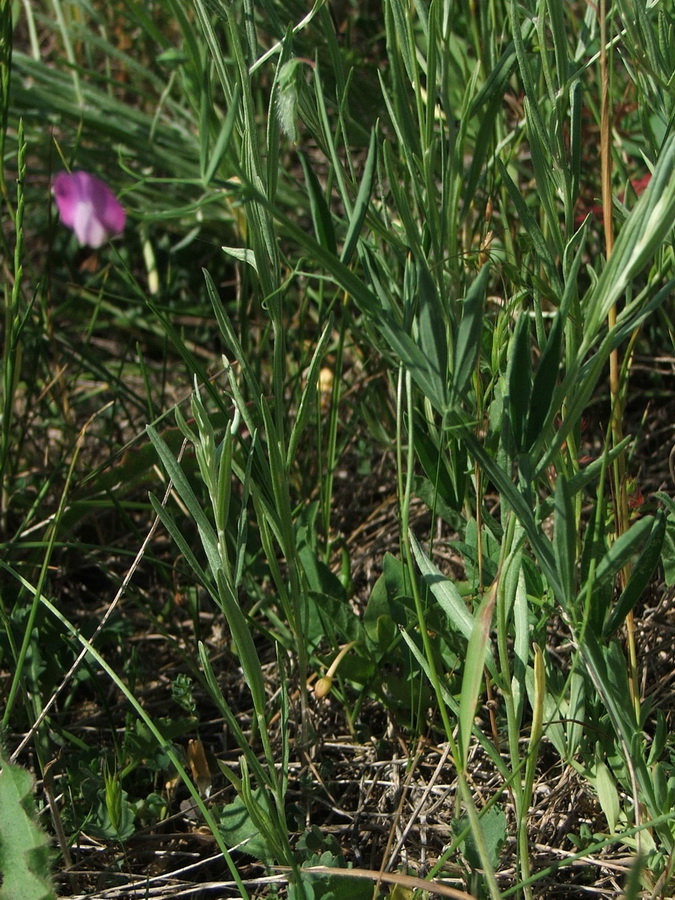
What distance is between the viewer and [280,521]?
98cm

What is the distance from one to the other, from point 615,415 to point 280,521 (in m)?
0.37

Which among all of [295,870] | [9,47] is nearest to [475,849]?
[295,870]

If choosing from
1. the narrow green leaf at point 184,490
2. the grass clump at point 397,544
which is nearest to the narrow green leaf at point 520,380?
the grass clump at point 397,544

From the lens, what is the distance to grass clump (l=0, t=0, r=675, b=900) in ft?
2.65

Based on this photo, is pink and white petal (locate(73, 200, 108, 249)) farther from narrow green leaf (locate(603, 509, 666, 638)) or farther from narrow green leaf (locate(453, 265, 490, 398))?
narrow green leaf (locate(603, 509, 666, 638))

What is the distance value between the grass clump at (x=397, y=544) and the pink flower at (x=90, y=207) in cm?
7

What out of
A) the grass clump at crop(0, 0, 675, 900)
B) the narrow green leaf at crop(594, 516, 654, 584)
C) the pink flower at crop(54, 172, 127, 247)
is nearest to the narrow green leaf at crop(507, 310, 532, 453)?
the grass clump at crop(0, 0, 675, 900)

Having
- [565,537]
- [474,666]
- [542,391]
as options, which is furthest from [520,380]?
[474,666]

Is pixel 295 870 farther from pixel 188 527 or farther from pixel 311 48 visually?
pixel 311 48

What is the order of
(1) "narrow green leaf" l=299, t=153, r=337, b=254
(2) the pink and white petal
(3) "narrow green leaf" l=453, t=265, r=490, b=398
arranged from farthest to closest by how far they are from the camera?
(2) the pink and white petal, (1) "narrow green leaf" l=299, t=153, r=337, b=254, (3) "narrow green leaf" l=453, t=265, r=490, b=398

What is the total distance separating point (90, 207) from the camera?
1150 mm

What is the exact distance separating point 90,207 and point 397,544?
668mm

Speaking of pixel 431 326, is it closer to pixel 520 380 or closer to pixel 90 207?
pixel 520 380

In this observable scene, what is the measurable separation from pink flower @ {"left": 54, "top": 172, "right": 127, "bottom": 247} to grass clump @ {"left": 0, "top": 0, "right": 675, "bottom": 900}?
0.24ft
